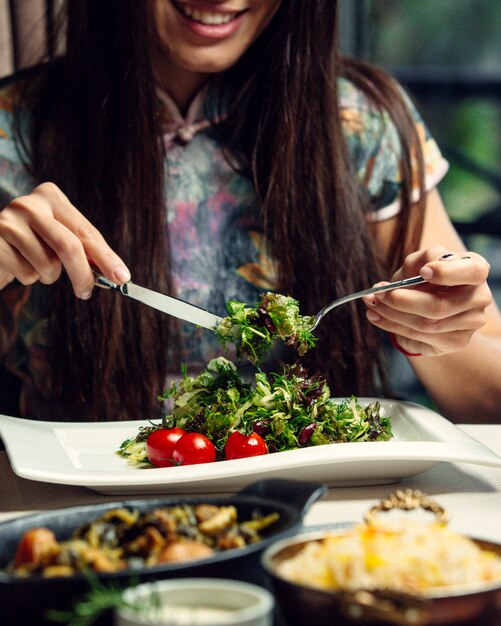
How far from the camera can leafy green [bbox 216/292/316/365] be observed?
1.67m

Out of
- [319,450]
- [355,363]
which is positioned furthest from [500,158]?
[319,450]

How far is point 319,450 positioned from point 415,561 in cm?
64

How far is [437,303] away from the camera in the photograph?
1623mm

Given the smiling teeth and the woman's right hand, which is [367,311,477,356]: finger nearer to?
the woman's right hand

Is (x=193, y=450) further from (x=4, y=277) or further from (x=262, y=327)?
(x=4, y=277)

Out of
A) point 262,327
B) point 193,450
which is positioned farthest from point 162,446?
point 262,327

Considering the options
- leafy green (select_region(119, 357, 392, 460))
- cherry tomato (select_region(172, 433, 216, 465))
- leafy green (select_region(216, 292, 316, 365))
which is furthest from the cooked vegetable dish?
leafy green (select_region(216, 292, 316, 365))

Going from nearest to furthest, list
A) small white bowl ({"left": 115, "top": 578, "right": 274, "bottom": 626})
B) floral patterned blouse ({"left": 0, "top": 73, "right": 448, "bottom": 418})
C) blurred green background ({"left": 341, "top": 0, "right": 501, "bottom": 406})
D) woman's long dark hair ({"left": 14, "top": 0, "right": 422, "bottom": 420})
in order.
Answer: small white bowl ({"left": 115, "top": 578, "right": 274, "bottom": 626}) → woman's long dark hair ({"left": 14, "top": 0, "right": 422, "bottom": 420}) → floral patterned blouse ({"left": 0, "top": 73, "right": 448, "bottom": 418}) → blurred green background ({"left": 341, "top": 0, "right": 501, "bottom": 406})

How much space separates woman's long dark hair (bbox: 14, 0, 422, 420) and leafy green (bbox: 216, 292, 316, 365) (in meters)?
0.56

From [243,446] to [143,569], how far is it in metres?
0.71

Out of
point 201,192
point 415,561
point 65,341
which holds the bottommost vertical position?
point 65,341

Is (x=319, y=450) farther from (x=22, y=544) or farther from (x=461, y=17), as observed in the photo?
(x=461, y=17)

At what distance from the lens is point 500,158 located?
3990mm

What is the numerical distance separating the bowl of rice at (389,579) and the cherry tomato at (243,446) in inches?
26.0
